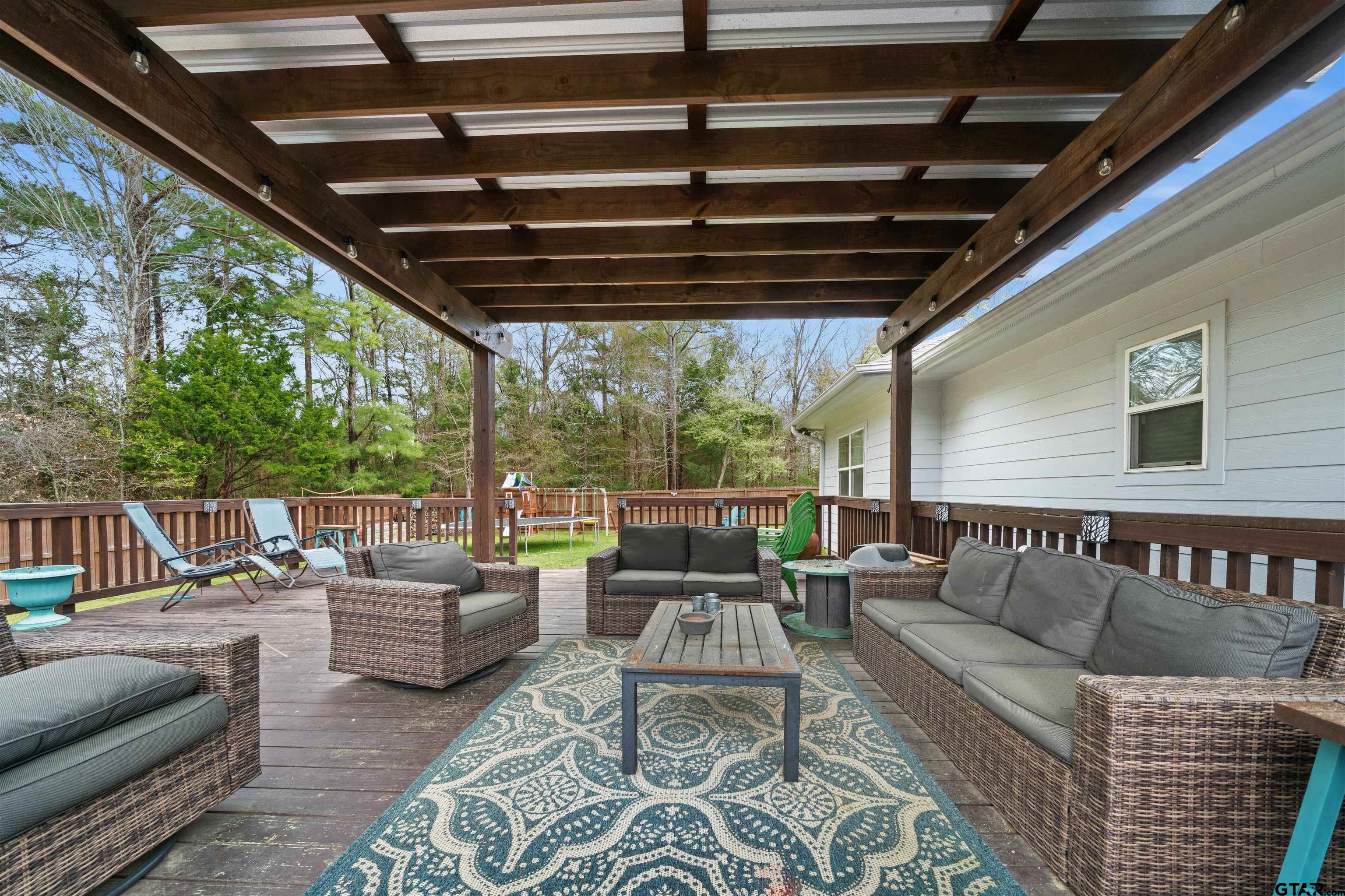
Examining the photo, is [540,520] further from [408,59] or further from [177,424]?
[408,59]

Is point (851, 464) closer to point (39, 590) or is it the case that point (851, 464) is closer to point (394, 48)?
point (394, 48)

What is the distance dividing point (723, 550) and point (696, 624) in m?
1.83

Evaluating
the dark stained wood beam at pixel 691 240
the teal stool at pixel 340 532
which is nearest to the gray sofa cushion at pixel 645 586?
the dark stained wood beam at pixel 691 240

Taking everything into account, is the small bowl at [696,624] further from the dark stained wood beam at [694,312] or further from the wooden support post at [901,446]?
the dark stained wood beam at [694,312]

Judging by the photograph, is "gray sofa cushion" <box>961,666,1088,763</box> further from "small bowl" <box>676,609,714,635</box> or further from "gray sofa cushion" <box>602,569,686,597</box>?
"gray sofa cushion" <box>602,569,686,597</box>

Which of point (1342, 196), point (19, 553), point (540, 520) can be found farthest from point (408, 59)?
point (540, 520)

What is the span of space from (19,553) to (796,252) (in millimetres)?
7087

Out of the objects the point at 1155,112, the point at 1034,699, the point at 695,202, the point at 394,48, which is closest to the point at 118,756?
the point at 394,48

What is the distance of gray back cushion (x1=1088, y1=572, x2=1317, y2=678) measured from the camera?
155 centimetres

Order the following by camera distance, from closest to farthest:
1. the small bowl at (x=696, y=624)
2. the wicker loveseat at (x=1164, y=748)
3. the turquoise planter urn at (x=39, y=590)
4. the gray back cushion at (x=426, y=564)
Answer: the wicker loveseat at (x=1164, y=748), the small bowl at (x=696, y=624), the gray back cushion at (x=426, y=564), the turquoise planter urn at (x=39, y=590)

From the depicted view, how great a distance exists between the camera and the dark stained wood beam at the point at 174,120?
1763 mm

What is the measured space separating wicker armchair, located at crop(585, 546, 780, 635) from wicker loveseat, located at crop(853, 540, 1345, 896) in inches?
76.9

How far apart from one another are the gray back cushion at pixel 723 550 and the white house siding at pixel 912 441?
226 cm

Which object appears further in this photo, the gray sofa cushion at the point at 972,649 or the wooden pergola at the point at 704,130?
the gray sofa cushion at the point at 972,649
